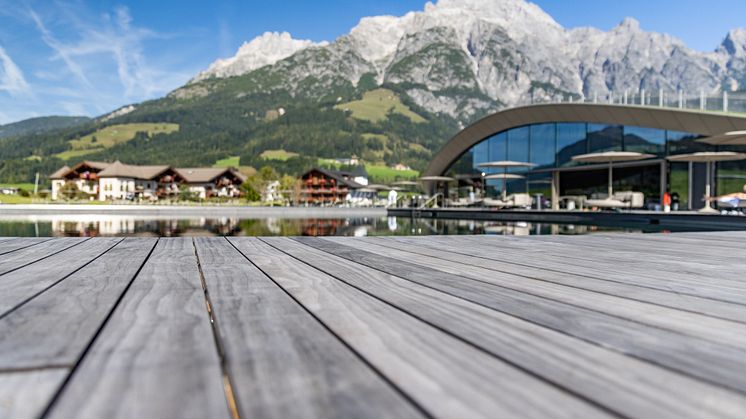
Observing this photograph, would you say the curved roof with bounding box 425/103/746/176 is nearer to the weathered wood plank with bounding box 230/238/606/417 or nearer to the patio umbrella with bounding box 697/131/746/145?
the patio umbrella with bounding box 697/131/746/145

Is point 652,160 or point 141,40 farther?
point 141,40

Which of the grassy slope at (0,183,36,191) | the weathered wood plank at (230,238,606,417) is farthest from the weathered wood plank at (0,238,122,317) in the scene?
the grassy slope at (0,183,36,191)

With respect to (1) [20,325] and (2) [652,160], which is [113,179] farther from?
(1) [20,325]

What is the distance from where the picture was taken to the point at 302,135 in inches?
4697

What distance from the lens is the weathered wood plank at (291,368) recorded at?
33.3 inches

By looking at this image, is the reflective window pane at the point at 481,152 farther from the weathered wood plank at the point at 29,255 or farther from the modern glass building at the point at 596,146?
the weathered wood plank at the point at 29,255

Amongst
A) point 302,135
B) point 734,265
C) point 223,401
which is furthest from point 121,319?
point 302,135

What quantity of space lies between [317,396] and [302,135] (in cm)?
12124

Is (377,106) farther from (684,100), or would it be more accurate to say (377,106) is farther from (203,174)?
(684,100)

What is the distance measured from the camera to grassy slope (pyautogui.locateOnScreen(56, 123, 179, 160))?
119188mm

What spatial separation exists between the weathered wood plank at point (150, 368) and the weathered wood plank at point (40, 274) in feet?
1.49

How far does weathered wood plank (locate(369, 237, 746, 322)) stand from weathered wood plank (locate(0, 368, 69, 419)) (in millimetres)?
1891

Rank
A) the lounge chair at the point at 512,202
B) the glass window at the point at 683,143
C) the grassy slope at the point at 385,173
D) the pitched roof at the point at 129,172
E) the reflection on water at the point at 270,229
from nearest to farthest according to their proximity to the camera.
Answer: the reflection on water at the point at 270,229 < the glass window at the point at 683,143 < the lounge chair at the point at 512,202 < the pitched roof at the point at 129,172 < the grassy slope at the point at 385,173

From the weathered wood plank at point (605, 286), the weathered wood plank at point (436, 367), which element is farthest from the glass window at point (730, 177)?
the weathered wood plank at point (436, 367)
